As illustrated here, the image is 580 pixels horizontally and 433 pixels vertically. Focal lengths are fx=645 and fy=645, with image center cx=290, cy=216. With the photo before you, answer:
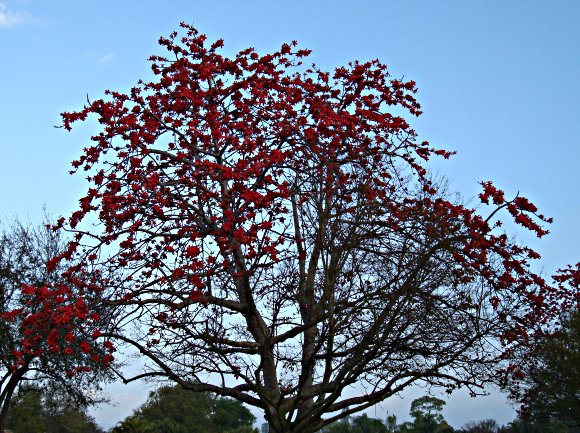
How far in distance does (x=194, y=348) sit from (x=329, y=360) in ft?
9.72

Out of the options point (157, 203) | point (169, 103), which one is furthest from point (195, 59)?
point (157, 203)

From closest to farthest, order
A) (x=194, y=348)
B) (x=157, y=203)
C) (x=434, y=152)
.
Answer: (x=194, y=348)
(x=157, y=203)
(x=434, y=152)

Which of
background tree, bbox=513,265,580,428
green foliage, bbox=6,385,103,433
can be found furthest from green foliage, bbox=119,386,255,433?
background tree, bbox=513,265,580,428

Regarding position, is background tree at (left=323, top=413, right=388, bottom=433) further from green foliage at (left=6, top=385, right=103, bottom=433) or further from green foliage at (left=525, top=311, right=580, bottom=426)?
green foliage at (left=525, top=311, right=580, bottom=426)

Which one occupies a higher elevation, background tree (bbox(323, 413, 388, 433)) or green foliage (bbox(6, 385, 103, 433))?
green foliage (bbox(6, 385, 103, 433))

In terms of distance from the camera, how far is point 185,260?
41.9 feet

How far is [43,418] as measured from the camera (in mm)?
41938

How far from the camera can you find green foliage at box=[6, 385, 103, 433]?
128ft

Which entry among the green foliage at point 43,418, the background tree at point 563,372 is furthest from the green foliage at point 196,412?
the background tree at point 563,372

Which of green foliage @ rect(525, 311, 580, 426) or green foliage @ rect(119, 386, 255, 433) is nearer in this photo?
green foliage @ rect(525, 311, 580, 426)

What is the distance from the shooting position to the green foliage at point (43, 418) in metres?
39.0

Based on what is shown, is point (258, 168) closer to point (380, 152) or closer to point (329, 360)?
point (380, 152)

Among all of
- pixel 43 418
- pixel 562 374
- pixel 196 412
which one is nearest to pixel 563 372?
pixel 562 374

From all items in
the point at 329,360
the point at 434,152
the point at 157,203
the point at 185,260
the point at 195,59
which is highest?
the point at 195,59
